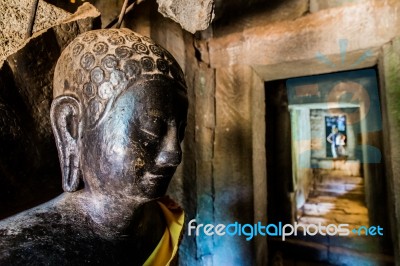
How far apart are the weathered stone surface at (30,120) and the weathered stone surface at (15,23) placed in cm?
7

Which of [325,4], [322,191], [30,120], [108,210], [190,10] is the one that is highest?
[325,4]

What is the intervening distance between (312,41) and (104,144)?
168 cm

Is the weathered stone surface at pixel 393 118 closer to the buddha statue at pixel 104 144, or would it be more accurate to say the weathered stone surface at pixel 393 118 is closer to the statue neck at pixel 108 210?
the buddha statue at pixel 104 144

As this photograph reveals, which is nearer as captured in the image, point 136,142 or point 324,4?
point 136,142

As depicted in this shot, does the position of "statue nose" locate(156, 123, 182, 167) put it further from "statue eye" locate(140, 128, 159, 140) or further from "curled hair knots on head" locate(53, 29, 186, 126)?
"curled hair knots on head" locate(53, 29, 186, 126)

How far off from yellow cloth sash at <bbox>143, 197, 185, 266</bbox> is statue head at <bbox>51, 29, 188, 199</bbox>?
1.11 ft

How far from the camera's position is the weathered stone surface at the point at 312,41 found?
1.63 meters

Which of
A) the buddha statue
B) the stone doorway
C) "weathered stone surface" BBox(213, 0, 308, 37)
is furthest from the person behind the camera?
the stone doorway

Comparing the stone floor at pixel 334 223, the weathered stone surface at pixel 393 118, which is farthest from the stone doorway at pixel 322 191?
the weathered stone surface at pixel 393 118

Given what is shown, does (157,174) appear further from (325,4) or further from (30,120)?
(325,4)

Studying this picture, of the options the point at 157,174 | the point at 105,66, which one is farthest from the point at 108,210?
the point at 105,66

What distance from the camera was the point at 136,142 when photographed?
0.77 m

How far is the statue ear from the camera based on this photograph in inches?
32.8

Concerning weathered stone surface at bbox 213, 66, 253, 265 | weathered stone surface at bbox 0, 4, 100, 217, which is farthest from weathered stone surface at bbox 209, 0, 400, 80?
weathered stone surface at bbox 0, 4, 100, 217
